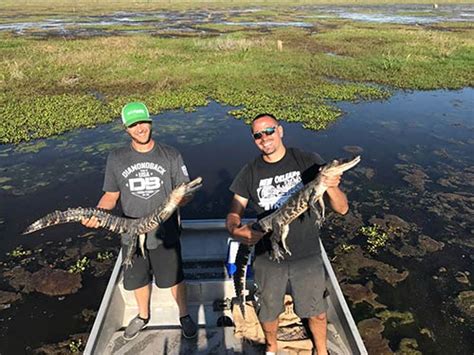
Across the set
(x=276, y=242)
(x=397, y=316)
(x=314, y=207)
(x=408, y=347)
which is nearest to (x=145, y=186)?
(x=276, y=242)

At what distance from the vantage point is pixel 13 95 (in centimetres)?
1938

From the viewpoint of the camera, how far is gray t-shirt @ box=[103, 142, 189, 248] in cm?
481

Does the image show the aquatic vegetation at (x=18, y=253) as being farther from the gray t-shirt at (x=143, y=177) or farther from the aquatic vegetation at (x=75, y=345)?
the gray t-shirt at (x=143, y=177)

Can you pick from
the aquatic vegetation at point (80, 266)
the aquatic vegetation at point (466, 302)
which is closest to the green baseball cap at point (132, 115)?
the aquatic vegetation at point (80, 266)

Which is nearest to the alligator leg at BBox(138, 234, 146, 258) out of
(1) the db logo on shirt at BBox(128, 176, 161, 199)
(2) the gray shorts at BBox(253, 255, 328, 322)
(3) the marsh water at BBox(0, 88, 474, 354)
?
(1) the db logo on shirt at BBox(128, 176, 161, 199)

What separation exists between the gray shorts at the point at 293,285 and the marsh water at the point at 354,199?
8.77 feet

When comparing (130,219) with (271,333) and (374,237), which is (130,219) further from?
(374,237)

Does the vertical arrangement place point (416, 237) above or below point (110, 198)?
below

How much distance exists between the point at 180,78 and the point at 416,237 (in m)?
17.5

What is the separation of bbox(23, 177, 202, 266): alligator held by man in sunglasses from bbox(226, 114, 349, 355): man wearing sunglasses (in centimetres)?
71

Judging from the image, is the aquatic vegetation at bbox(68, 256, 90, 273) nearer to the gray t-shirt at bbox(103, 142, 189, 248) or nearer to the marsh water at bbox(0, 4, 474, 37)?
the gray t-shirt at bbox(103, 142, 189, 248)

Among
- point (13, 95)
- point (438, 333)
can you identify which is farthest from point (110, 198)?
point (13, 95)

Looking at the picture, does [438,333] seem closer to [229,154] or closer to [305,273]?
[305,273]

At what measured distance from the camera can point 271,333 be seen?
4.80 m
